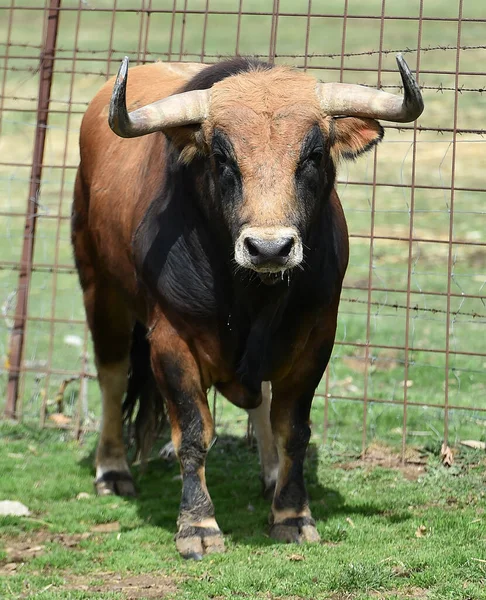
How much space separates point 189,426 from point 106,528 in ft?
3.27

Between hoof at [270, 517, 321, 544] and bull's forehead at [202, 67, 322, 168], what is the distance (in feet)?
6.82

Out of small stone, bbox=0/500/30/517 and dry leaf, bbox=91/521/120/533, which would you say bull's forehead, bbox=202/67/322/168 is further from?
small stone, bbox=0/500/30/517

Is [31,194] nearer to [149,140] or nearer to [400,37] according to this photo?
[149,140]

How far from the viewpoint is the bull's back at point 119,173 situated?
21.2 ft

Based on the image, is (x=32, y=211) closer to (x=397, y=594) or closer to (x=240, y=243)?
(x=240, y=243)

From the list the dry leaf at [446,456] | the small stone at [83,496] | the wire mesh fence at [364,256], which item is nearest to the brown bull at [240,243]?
the small stone at [83,496]

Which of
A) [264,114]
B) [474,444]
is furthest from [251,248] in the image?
[474,444]

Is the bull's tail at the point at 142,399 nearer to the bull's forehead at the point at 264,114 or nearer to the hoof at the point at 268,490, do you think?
the hoof at the point at 268,490

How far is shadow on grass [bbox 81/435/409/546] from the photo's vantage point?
20.7ft

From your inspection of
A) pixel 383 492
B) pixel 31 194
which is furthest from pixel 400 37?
pixel 383 492

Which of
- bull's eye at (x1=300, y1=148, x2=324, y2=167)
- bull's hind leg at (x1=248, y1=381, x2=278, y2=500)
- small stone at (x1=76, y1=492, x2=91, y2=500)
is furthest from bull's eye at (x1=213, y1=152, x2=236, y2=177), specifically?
small stone at (x1=76, y1=492, x2=91, y2=500)

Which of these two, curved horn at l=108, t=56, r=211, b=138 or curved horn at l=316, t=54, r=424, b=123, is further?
curved horn at l=316, t=54, r=424, b=123

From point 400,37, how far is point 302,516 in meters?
28.3

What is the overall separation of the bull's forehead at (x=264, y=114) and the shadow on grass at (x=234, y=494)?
2.21 m
